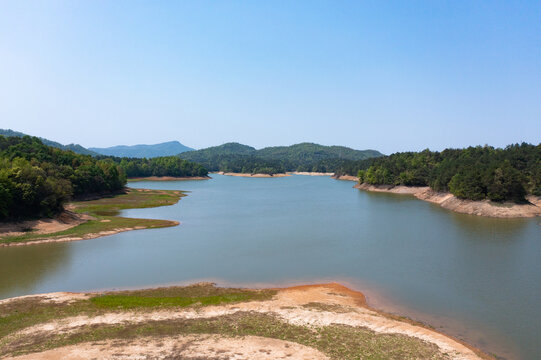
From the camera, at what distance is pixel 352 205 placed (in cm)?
7288

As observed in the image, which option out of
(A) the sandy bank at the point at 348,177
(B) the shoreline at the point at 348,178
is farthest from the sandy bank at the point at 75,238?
(A) the sandy bank at the point at 348,177

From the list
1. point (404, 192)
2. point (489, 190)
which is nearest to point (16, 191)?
point (489, 190)

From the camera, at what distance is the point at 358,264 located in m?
30.2

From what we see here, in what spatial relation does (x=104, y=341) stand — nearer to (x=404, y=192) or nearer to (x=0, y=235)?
(x=0, y=235)

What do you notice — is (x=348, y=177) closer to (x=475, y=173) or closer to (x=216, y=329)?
(x=475, y=173)

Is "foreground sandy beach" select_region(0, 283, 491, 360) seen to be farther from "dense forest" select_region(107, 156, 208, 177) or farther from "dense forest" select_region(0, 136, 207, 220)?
"dense forest" select_region(107, 156, 208, 177)

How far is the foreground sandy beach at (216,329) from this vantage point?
14.9 metres

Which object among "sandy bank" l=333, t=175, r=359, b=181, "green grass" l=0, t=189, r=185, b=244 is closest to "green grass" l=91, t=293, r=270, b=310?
"green grass" l=0, t=189, r=185, b=244

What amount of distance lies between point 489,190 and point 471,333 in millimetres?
49242

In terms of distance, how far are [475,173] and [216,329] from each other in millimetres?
58296

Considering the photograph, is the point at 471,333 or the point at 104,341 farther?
the point at 471,333

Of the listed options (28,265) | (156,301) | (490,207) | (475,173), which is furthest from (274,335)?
(475,173)

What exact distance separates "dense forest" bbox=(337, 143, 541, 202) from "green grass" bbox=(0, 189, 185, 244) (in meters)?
50.2

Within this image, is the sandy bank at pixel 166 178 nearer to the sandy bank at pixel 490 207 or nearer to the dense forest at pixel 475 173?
the dense forest at pixel 475 173
